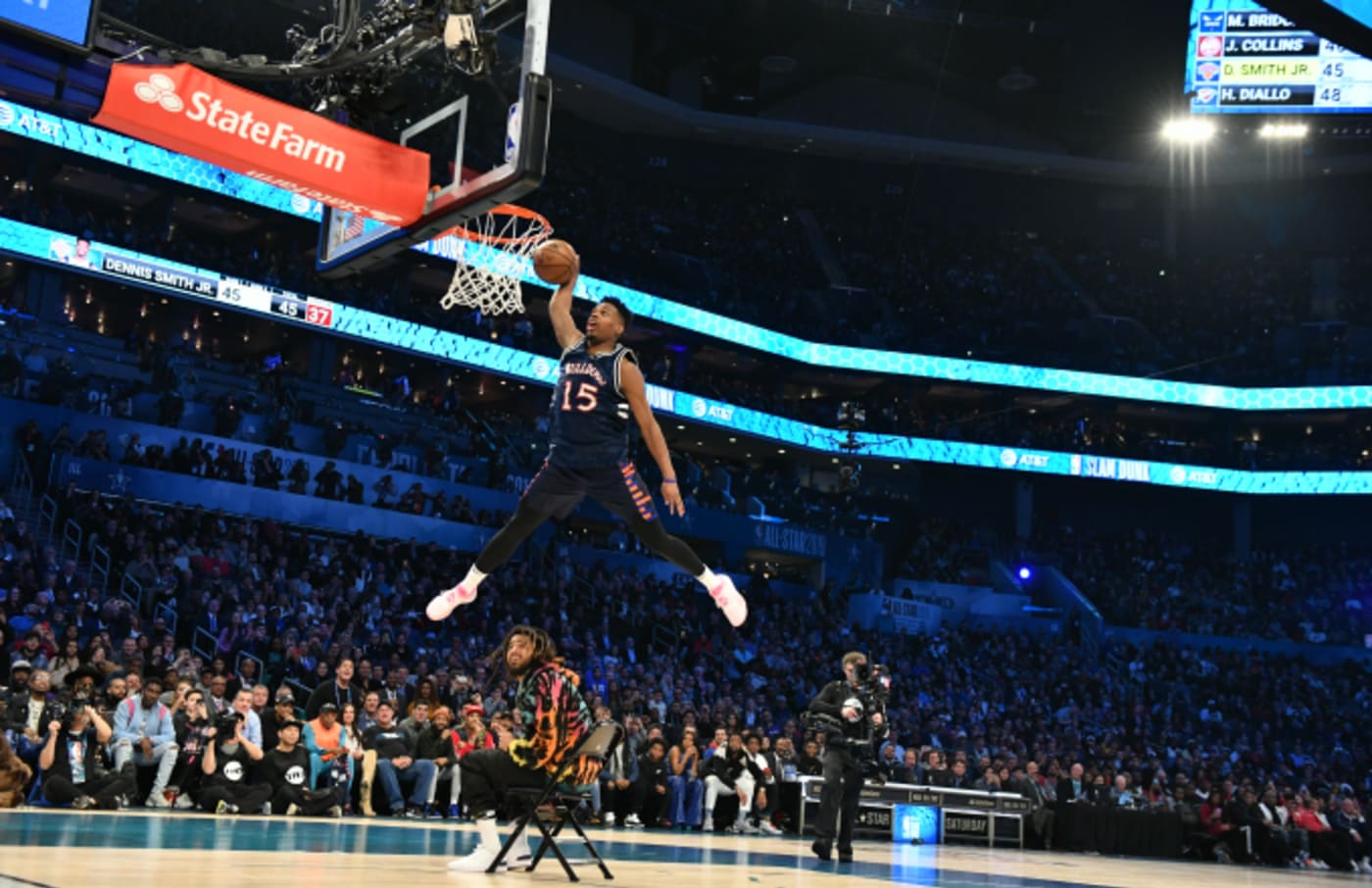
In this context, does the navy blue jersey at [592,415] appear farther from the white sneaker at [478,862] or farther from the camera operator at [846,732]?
the camera operator at [846,732]

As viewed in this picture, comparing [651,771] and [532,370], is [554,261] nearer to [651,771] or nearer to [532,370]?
[651,771]

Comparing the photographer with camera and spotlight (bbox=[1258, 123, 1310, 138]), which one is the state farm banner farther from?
spotlight (bbox=[1258, 123, 1310, 138])

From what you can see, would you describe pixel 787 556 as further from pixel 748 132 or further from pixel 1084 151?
pixel 1084 151

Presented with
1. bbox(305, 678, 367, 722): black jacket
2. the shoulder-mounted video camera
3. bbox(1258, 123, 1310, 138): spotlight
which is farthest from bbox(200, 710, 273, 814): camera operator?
bbox(1258, 123, 1310, 138): spotlight

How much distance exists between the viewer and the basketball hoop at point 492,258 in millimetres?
10531

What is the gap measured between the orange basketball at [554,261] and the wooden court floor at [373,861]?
3.17 metres

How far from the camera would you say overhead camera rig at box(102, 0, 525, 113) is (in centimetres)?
907

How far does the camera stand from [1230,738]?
33594 millimetres

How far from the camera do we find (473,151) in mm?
9172

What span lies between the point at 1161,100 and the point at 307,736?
3920 cm

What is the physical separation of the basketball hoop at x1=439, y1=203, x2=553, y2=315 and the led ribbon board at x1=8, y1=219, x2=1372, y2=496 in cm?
2262

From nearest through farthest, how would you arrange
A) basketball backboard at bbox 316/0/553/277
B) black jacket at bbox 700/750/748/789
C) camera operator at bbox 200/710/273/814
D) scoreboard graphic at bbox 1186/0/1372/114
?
basketball backboard at bbox 316/0/553/277 < camera operator at bbox 200/710/273/814 < black jacket at bbox 700/750/748/789 < scoreboard graphic at bbox 1186/0/1372/114

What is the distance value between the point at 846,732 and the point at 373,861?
5.29 m

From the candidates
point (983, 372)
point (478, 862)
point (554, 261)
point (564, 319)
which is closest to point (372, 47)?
point (564, 319)
